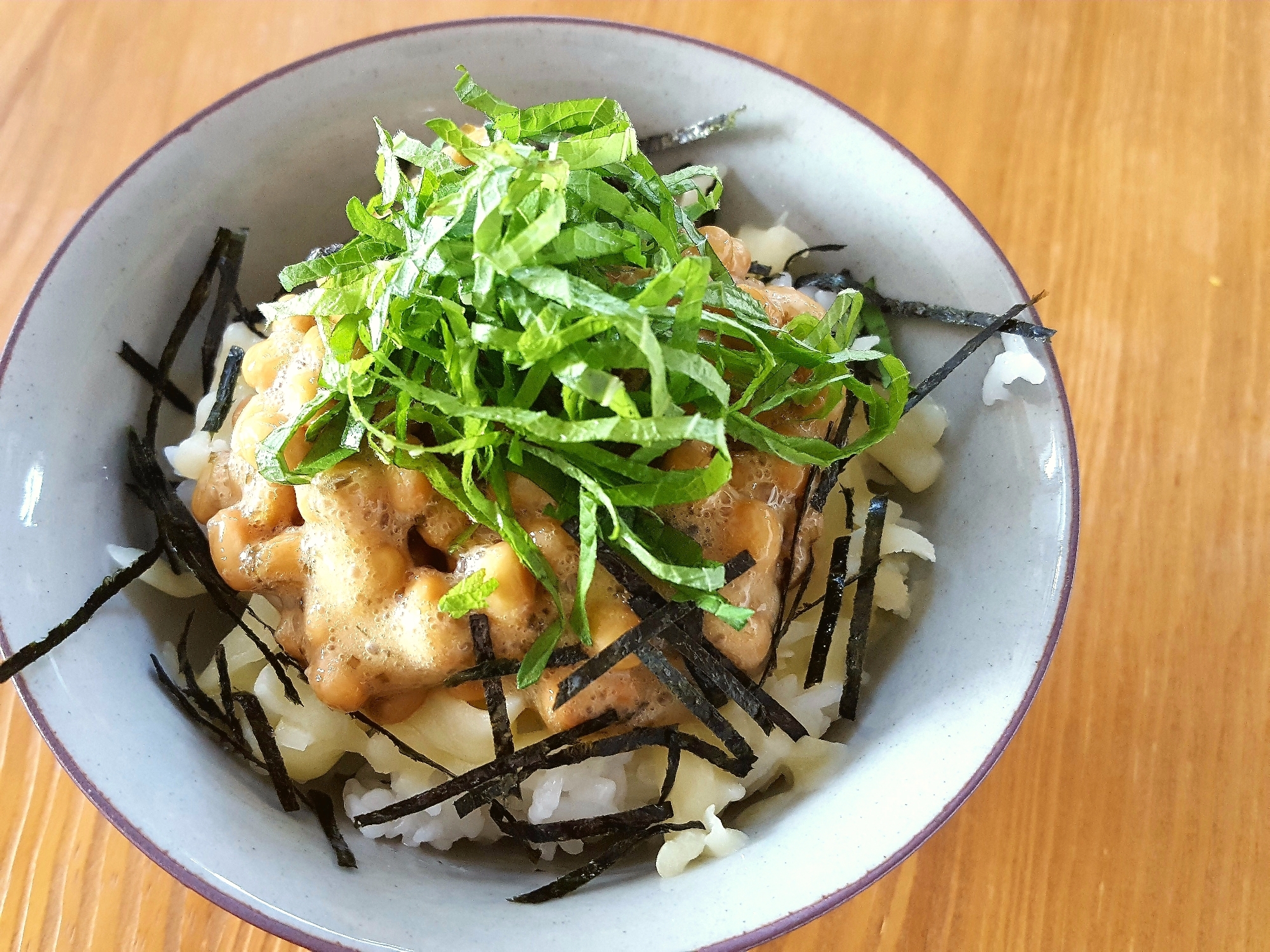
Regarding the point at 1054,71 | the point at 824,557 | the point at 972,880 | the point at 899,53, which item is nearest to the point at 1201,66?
the point at 1054,71

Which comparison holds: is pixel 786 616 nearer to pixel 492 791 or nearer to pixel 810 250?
pixel 492 791

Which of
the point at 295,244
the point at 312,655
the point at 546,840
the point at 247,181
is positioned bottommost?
the point at 546,840

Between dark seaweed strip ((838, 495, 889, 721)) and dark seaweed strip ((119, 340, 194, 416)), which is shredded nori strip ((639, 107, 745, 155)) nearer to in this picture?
dark seaweed strip ((838, 495, 889, 721))

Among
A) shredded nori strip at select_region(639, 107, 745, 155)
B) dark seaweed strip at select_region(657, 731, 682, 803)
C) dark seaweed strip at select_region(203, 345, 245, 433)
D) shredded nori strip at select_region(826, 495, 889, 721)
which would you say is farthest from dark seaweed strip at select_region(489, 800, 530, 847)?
shredded nori strip at select_region(639, 107, 745, 155)

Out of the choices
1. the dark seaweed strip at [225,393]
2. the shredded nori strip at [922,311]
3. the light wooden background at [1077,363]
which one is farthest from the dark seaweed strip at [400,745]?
the shredded nori strip at [922,311]

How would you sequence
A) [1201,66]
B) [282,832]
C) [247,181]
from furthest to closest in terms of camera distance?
[1201,66], [247,181], [282,832]


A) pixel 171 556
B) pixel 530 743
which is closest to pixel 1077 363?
pixel 530 743

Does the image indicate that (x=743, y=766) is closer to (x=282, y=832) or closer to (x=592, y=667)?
(x=592, y=667)
